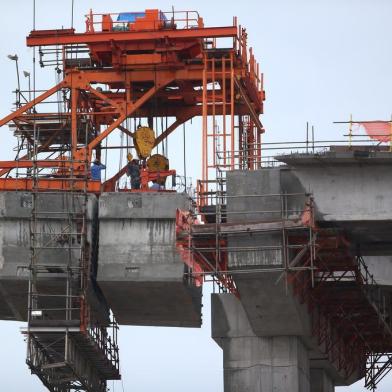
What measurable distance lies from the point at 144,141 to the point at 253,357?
30.7 ft

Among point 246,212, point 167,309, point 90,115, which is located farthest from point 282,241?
point 90,115

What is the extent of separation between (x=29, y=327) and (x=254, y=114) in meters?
13.5

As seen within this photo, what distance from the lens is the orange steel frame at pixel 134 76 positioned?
74312 mm

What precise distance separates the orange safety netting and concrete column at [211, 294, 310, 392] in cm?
819

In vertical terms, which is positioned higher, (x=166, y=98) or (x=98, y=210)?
(x=166, y=98)

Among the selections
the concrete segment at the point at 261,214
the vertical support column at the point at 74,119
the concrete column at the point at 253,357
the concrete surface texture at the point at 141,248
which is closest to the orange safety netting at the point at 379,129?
the concrete segment at the point at 261,214

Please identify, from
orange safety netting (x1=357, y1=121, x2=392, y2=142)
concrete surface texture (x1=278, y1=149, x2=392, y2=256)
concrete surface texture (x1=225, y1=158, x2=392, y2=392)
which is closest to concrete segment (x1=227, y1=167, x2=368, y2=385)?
concrete surface texture (x1=225, y1=158, x2=392, y2=392)

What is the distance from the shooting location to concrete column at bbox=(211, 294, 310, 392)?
2805 inches

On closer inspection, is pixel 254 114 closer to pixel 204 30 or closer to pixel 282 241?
pixel 204 30

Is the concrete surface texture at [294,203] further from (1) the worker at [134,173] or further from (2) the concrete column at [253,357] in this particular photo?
(1) the worker at [134,173]

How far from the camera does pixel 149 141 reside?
75.4 metres

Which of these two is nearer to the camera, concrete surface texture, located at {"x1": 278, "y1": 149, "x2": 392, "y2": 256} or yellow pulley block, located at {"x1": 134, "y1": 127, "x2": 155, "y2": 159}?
concrete surface texture, located at {"x1": 278, "y1": 149, "x2": 392, "y2": 256}

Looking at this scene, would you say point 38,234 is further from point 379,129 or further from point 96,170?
point 379,129

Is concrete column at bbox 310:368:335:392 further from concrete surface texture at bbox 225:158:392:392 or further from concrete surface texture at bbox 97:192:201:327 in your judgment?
concrete surface texture at bbox 225:158:392:392
